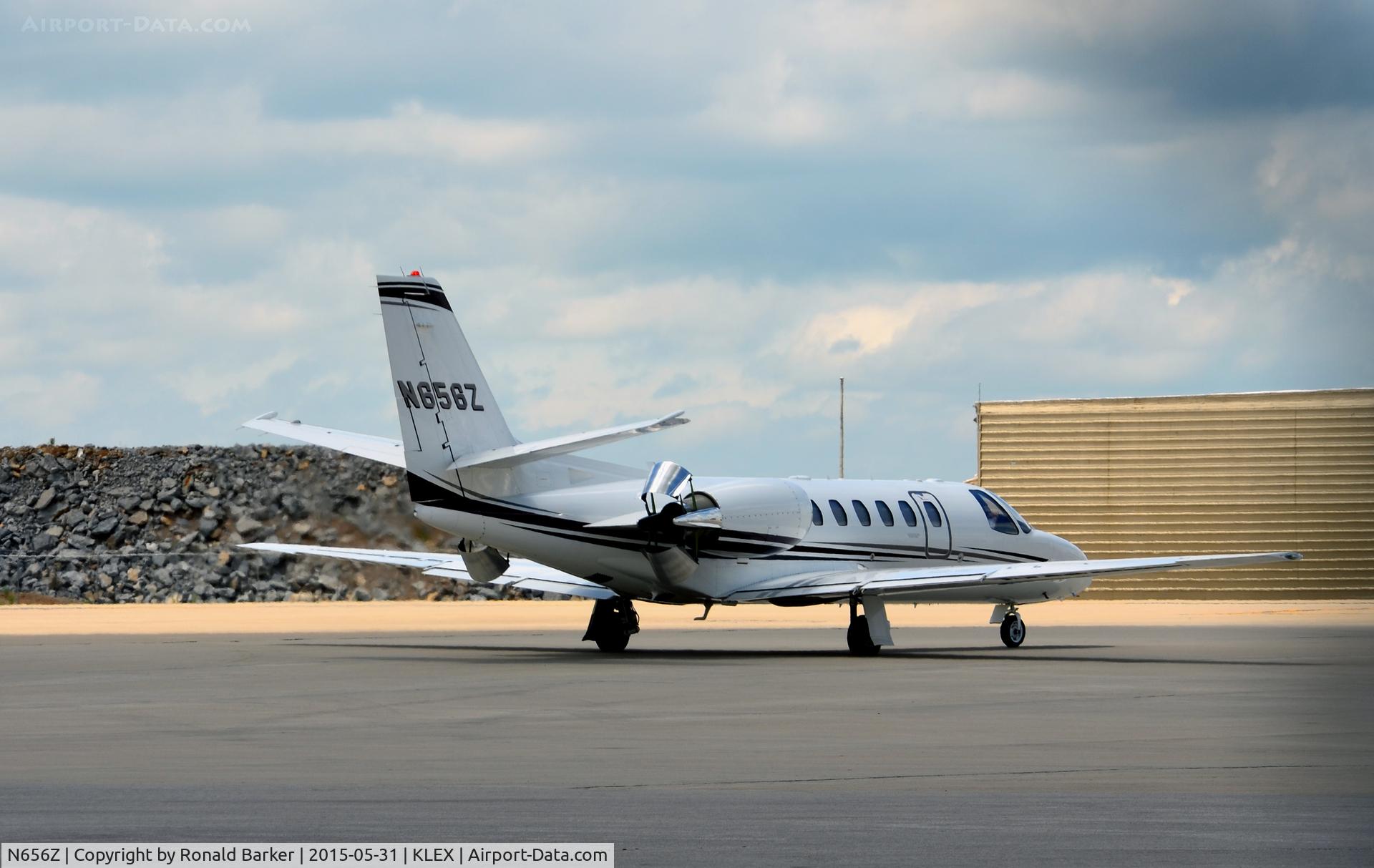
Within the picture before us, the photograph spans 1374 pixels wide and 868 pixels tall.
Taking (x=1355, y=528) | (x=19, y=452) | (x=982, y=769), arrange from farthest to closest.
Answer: (x=19, y=452), (x=982, y=769), (x=1355, y=528)

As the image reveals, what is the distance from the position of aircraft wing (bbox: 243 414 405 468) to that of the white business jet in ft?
0.12

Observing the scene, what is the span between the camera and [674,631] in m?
40.7

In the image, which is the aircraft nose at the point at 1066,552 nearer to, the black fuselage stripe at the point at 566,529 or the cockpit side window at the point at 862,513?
the cockpit side window at the point at 862,513

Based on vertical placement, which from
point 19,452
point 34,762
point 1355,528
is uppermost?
point 19,452

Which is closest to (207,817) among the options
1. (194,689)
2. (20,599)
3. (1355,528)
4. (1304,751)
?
(1355,528)

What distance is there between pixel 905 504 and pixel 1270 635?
874 cm

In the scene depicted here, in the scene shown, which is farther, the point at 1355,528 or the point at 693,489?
the point at 693,489

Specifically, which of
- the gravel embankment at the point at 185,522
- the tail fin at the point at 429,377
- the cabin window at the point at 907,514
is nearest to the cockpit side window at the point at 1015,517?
the cabin window at the point at 907,514

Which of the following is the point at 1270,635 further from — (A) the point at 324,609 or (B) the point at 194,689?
(A) the point at 324,609

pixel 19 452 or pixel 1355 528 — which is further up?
pixel 19 452

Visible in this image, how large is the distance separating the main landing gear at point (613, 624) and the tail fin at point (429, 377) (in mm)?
4871

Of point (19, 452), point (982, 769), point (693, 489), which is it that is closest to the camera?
point (982, 769)

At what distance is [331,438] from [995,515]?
13.5m

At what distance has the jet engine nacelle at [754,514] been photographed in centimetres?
2900
